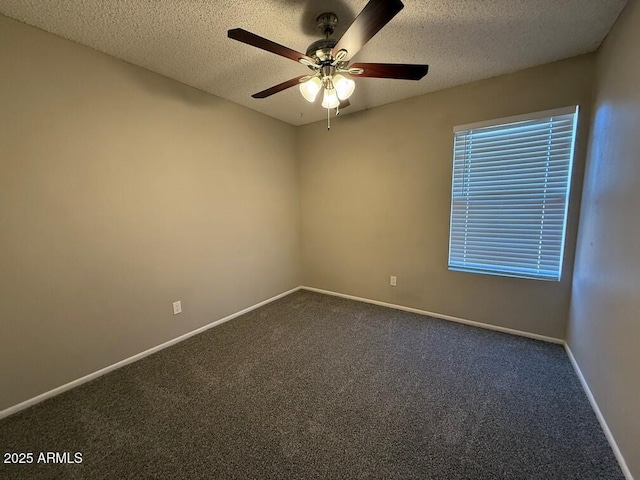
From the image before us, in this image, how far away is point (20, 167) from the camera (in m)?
1.65

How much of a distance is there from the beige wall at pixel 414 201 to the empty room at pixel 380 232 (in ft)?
0.08

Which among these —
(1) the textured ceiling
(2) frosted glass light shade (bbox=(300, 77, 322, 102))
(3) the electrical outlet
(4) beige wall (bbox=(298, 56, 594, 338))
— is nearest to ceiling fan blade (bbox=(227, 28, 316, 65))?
(2) frosted glass light shade (bbox=(300, 77, 322, 102))

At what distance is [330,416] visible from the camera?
1596mm

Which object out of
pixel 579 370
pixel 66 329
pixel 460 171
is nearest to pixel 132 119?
pixel 66 329

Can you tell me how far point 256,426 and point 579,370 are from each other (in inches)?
92.0

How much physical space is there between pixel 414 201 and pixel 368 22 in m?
2.02

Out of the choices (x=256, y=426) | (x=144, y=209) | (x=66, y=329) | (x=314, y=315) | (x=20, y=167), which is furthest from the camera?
(x=314, y=315)

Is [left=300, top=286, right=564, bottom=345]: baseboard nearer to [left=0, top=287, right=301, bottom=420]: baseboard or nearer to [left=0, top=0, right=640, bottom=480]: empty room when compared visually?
[left=0, top=0, right=640, bottom=480]: empty room

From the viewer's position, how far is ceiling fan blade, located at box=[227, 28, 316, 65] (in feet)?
4.12

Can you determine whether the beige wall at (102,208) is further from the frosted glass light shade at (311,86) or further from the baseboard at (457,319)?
the baseboard at (457,319)

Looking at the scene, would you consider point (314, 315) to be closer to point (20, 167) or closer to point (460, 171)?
point (460, 171)

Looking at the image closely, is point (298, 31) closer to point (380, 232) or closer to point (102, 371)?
point (380, 232)

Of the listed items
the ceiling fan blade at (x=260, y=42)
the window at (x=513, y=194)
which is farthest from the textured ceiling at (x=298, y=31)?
the window at (x=513, y=194)

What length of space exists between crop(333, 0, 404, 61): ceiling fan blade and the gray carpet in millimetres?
2107
